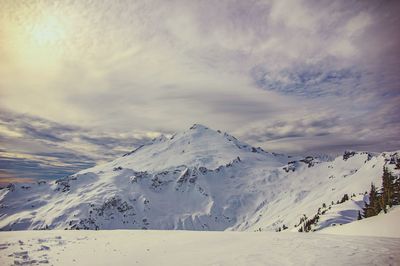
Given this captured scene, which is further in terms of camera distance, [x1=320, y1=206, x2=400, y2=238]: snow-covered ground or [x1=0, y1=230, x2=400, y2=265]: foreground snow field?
[x1=320, y1=206, x2=400, y2=238]: snow-covered ground

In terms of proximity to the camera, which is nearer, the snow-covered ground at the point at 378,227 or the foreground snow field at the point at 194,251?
the foreground snow field at the point at 194,251

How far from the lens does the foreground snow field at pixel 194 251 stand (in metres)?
19.9

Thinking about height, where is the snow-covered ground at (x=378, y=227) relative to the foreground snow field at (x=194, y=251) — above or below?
above

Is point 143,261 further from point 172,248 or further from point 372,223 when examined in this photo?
A: point 372,223

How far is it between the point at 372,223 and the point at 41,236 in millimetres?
35604

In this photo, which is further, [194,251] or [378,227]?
[378,227]

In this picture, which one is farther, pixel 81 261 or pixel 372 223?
pixel 372 223

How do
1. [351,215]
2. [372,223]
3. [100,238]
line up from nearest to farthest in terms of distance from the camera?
[100,238], [372,223], [351,215]

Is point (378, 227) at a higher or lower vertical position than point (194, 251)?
higher

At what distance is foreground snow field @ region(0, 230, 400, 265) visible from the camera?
784 inches

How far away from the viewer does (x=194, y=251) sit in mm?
24578

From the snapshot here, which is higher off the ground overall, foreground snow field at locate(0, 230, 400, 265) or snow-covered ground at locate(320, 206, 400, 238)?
snow-covered ground at locate(320, 206, 400, 238)

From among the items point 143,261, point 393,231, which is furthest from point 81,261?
point 393,231

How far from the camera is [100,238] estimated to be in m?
33.6
